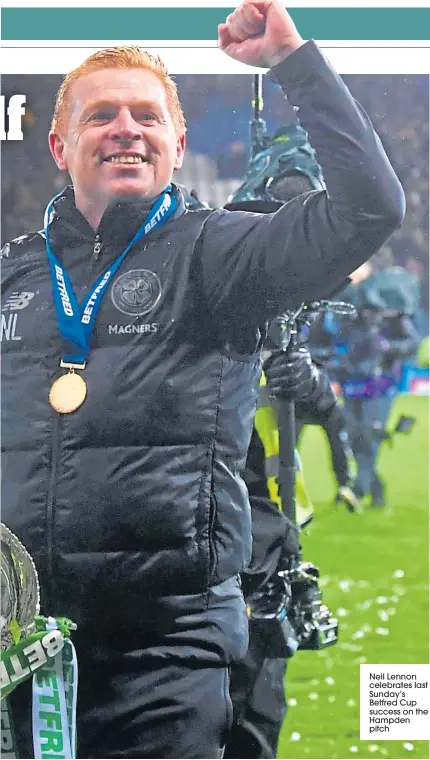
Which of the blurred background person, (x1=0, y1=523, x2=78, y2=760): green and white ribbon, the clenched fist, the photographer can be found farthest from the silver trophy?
the clenched fist

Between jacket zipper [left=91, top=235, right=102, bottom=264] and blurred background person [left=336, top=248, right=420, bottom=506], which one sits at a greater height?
jacket zipper [left=91, top=235, right=102, bottom=264]

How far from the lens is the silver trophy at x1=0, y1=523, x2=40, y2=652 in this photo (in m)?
1.62

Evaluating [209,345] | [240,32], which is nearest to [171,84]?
[240,32]

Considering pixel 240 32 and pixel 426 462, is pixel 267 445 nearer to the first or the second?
pixel 426 462

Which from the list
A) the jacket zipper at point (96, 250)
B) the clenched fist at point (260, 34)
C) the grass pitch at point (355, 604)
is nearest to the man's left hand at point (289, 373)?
the grass pitch at point (355, 604)

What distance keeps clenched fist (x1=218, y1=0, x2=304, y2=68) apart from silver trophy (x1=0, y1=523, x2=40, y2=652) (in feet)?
2.82

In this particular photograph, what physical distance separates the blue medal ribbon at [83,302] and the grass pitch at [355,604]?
479 millimetres

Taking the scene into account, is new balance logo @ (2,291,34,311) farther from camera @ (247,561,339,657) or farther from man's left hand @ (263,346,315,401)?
camera @ (247,561,339,657)

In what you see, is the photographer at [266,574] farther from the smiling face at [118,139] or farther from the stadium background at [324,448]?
the smiling face at [118,139]

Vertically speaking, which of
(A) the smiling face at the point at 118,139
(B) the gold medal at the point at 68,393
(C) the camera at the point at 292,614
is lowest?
(C) the camera at the point at 292,614

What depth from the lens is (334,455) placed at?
190 cm

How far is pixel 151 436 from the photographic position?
1557 millimetres

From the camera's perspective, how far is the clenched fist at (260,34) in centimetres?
143

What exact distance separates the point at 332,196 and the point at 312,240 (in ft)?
0.22
